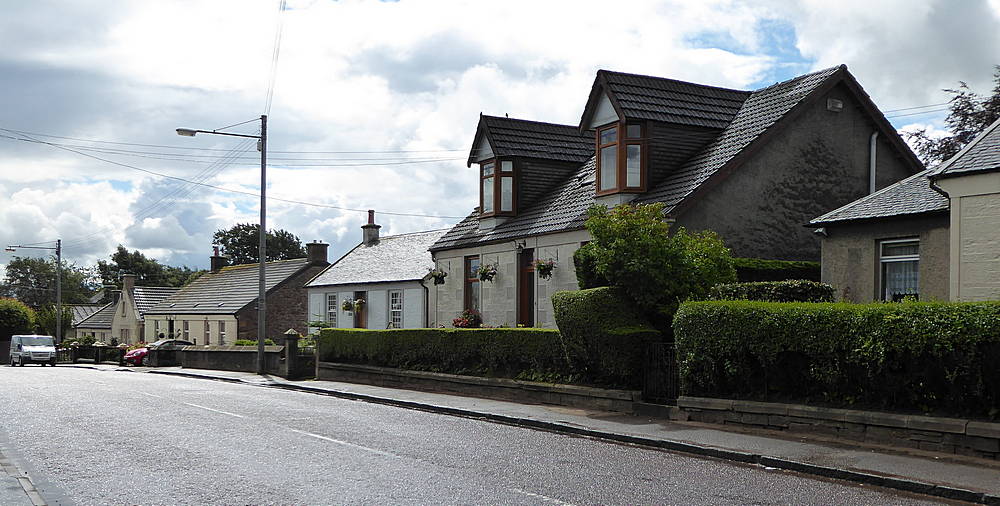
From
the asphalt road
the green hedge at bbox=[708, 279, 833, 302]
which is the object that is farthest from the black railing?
the asphalt road

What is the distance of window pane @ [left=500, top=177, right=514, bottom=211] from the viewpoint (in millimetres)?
30031

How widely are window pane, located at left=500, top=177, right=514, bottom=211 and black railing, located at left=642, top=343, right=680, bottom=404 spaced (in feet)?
43.3

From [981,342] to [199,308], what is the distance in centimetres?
5666

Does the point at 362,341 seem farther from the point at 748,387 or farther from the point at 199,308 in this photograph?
the point at 199,308

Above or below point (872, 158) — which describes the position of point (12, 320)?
below

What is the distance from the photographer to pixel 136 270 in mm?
130375

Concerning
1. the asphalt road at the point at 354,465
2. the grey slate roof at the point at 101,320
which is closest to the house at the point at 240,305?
the grey slate roof at the point at 101,320

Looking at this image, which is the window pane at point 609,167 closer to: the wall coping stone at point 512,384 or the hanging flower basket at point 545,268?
the hanging flower basket at point 545,268

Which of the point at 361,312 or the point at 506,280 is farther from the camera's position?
the point at 361,312

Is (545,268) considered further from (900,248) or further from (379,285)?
(379,285)

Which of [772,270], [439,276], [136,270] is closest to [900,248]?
[772,270]

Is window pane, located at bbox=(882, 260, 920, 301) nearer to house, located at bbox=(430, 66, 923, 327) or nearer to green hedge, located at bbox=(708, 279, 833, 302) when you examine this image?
green hedge, located at bbox=(708, 279, 833, 302)

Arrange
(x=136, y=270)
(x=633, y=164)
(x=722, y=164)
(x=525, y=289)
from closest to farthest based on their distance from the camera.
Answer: (x=722, y=164), (x=633, y=164), (x=525, y=289), (x=136, y=270)

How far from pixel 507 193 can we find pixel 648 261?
12955 millimetres
